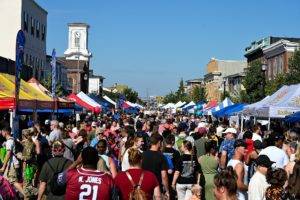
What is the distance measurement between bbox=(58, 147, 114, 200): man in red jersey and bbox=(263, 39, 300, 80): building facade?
59364 mm

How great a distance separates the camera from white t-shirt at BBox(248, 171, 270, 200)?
8.10m

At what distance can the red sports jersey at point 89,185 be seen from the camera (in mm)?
6641

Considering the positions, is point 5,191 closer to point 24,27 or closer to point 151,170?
point 151,170

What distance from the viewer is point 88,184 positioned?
6.69 m

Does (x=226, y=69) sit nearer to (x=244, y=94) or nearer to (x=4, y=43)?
(x=244, y=94)

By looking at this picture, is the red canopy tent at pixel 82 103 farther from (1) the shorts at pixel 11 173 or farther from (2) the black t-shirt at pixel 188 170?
(2) the black t-shirt at pixel 188 170

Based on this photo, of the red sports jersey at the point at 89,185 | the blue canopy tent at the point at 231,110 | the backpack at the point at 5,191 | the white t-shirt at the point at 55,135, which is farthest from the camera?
the blue canopy tent at the point at 231,110

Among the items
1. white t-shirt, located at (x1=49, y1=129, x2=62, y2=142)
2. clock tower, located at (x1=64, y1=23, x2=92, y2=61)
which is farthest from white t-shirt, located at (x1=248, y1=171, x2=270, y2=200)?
clock tower, located at (x1=64, y1=23, x2=92, y2=61)

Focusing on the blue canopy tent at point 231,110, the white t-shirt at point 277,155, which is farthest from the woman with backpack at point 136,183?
the blue canopy tent at point 231,110

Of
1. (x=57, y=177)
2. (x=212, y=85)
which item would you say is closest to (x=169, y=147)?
A: (x=57, y=177)

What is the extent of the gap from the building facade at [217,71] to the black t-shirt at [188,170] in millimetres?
120923

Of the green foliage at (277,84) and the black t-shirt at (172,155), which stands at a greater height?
the green foliage at (277,84)

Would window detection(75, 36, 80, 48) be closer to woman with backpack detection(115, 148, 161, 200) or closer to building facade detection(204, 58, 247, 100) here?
building facade detection(204, 58, 247, 100)

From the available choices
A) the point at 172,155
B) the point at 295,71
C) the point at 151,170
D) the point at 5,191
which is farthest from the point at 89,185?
the point at 295,71
